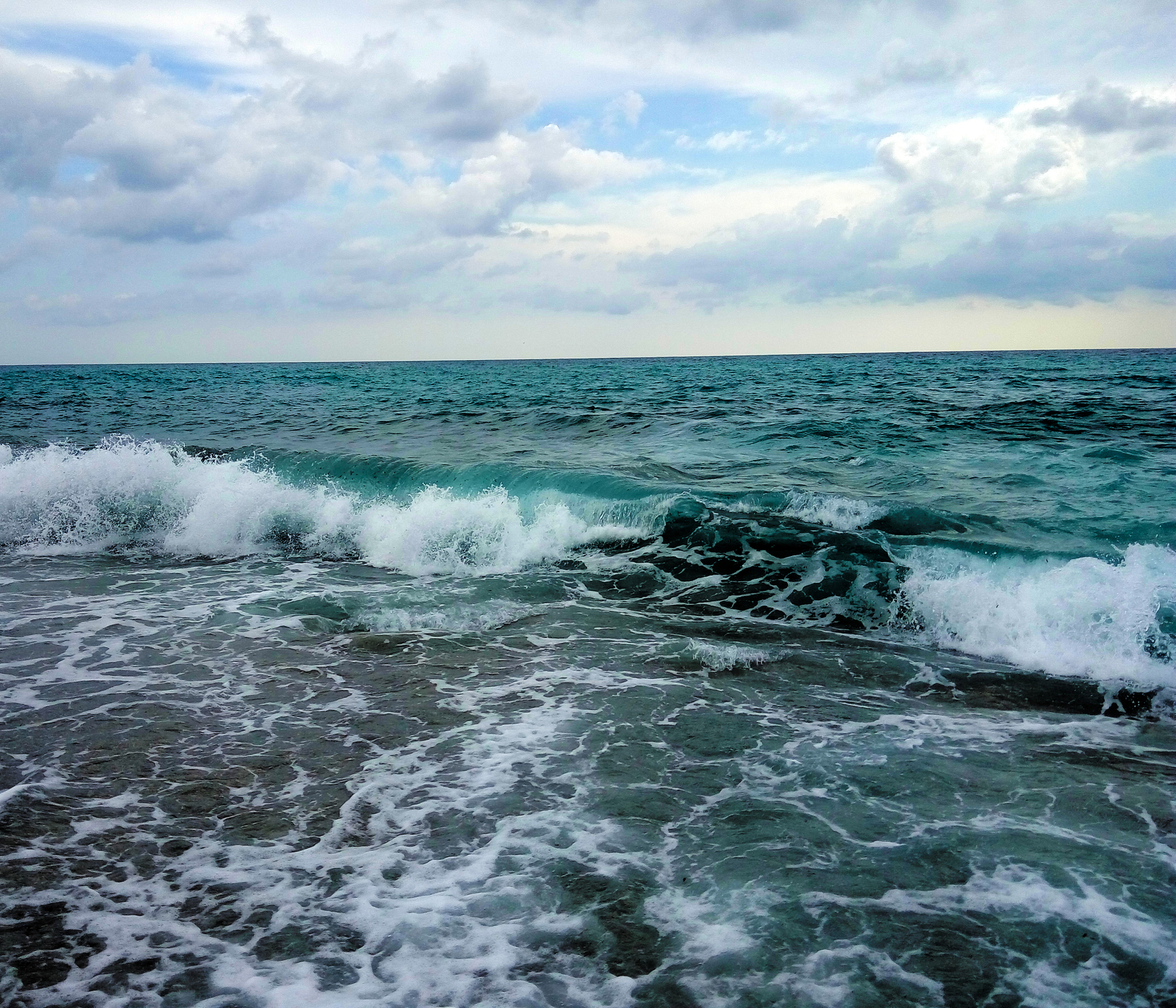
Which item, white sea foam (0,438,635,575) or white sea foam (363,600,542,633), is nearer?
white sea foam (363,600,542,633)

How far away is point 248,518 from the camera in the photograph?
12523 mm

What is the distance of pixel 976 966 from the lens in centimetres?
345

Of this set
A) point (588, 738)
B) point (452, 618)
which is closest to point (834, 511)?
point (452, 618)

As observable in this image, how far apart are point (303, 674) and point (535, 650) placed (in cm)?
215

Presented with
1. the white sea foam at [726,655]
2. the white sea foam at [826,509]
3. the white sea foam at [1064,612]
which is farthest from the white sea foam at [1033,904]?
the white sea foam at [826,509]

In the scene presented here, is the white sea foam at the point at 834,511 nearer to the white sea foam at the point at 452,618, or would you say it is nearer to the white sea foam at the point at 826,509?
the white sea foam at the point at 826,509

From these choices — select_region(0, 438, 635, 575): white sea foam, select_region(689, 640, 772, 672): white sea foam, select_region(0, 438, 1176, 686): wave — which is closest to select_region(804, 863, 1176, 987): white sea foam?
select_region(689, 640, 772, 672): white sea foam

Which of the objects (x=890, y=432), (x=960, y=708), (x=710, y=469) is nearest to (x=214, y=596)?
(x=960, y=708)

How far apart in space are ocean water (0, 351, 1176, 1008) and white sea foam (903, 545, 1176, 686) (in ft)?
0.14

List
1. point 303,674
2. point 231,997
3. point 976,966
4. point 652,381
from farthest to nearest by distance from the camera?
point 652,381, point 303,674, point 976,966, point 231,997

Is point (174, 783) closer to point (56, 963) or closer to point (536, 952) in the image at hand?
point (56, 963)

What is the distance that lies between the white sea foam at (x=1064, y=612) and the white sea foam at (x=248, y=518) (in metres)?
5.05

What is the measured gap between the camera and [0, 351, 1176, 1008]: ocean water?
350cm

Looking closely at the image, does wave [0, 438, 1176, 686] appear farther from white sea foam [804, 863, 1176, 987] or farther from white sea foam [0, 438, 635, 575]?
white sea foam [804, 863, 1176, 987]
